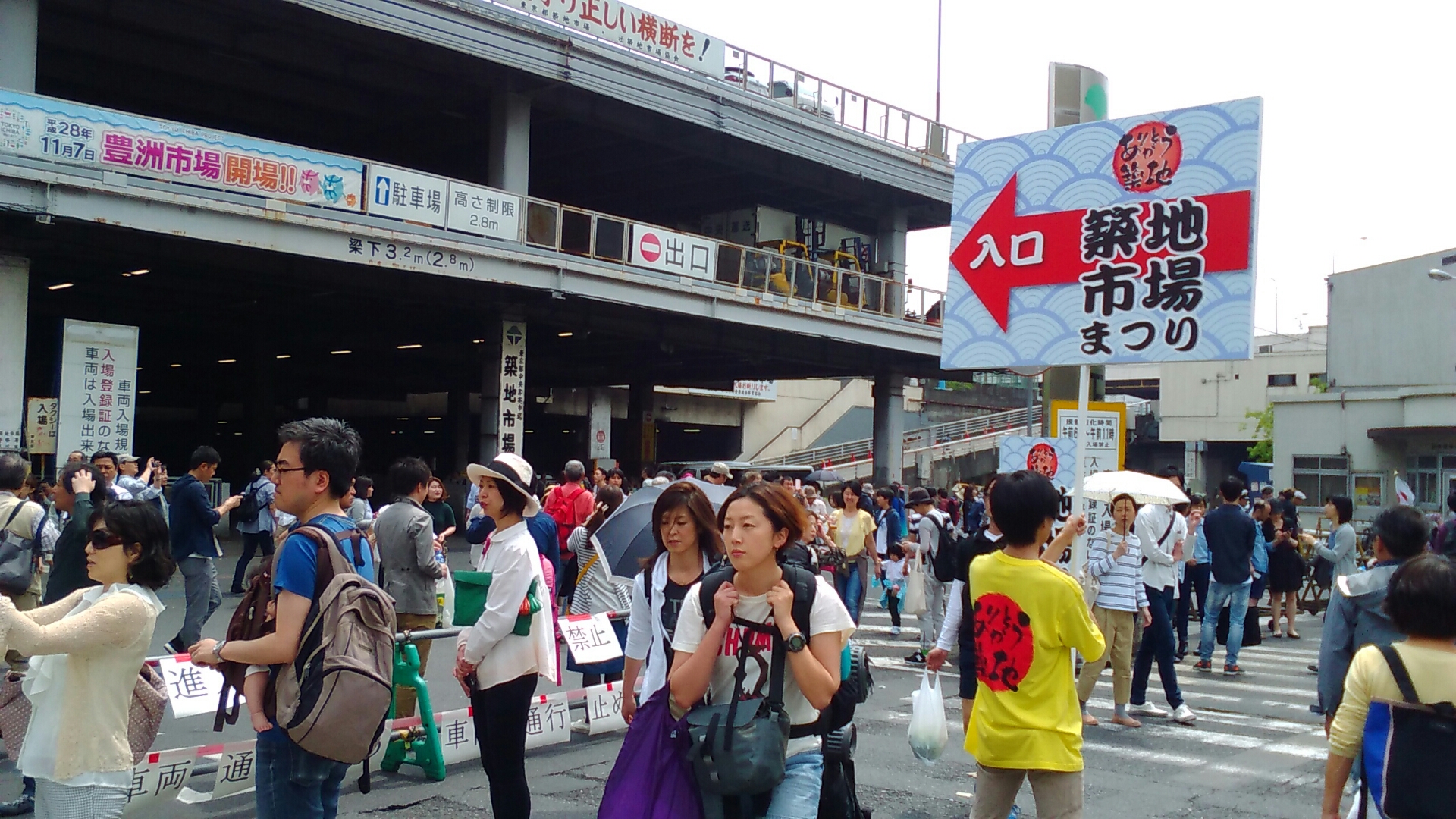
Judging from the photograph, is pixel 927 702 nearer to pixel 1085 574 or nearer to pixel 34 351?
pixel 1085 574

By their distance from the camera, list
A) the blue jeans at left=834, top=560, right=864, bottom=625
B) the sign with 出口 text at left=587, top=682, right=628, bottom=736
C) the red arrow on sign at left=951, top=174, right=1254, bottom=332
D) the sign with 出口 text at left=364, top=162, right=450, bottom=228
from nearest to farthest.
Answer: the red arrow on sign at left=951, top=174, right=1254, bottom=332, the sign with 出口 text at left=587, top=682, right=628, bottom=736, the blue jeans at left=834, top=560, right=864, bottom=625, the sign with 出口 text at left=364, top=162, right=450, bottom=228

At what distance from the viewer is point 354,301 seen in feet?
80.1

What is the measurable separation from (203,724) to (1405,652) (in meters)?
7.85

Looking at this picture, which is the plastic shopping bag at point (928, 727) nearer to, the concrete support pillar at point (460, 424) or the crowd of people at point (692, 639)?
the crowd of people at point (692, 639)

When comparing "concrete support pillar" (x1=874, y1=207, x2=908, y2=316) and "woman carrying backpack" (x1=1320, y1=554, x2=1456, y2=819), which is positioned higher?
"concrete support pillar" (x1=874, y1=207, x2=908, y2=316)

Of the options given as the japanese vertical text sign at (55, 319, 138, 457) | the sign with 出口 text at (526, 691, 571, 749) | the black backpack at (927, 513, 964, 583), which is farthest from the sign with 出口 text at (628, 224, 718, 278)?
the sign with 出口 text at (526, 691, 571, 749)

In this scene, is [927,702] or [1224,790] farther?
[1224,790]

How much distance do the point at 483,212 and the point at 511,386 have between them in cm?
421

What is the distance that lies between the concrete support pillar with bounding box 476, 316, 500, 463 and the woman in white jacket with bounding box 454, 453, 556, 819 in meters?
17.6

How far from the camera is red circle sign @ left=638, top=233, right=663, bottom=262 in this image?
22.7 metres

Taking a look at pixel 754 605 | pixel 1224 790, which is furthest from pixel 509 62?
pixel 754 605

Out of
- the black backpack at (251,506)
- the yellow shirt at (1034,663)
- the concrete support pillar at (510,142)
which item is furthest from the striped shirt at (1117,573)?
the concrete support pillar at (510,142)

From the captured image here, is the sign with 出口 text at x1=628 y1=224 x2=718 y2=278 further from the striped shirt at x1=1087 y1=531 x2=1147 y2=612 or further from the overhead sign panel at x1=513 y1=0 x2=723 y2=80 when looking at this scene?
the striped shirt at x1=1087 y1=531 x2=1147 y2=612

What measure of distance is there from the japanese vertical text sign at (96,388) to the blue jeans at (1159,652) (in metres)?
13.5
